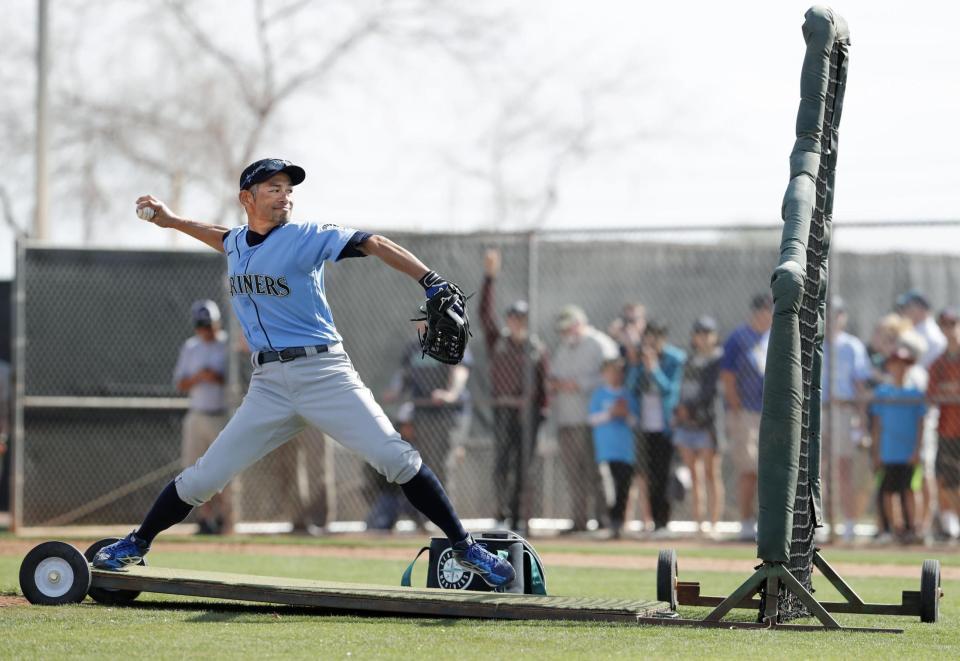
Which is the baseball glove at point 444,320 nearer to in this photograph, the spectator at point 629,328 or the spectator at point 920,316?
the spectator at point 629,328

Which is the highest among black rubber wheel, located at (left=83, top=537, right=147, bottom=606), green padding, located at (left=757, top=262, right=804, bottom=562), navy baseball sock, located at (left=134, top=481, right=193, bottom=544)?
green padding, located at (left=757, top=262, right=804, bottom=562)

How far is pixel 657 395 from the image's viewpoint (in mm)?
14578

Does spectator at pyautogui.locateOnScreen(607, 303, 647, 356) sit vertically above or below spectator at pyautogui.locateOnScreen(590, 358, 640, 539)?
above

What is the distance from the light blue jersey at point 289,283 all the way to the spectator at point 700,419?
777cm

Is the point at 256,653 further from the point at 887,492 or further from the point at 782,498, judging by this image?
the point at 887,492

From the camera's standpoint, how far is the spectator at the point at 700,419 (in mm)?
14445

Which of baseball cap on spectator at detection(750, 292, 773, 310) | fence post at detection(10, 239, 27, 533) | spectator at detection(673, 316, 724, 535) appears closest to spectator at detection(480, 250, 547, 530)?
spectator at detection(673, 316, 724, 535)

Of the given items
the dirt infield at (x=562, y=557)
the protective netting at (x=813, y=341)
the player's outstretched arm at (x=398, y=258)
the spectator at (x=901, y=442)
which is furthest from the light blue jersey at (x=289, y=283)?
the spectator at (x=901, y=442)

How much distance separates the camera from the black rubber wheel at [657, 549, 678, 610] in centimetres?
735

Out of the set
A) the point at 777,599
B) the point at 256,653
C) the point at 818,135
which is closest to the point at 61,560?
the point at 256,653

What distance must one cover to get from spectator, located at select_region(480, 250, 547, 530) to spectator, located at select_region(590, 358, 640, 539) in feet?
1.91

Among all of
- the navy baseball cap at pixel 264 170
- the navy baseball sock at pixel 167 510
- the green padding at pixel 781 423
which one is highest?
the navy baseball cap at pixel 264 170

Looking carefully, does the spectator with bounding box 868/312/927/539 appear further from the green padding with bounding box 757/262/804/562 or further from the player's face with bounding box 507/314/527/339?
the green padding with bounding box 757/262/804/562

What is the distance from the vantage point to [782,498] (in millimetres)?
6414
